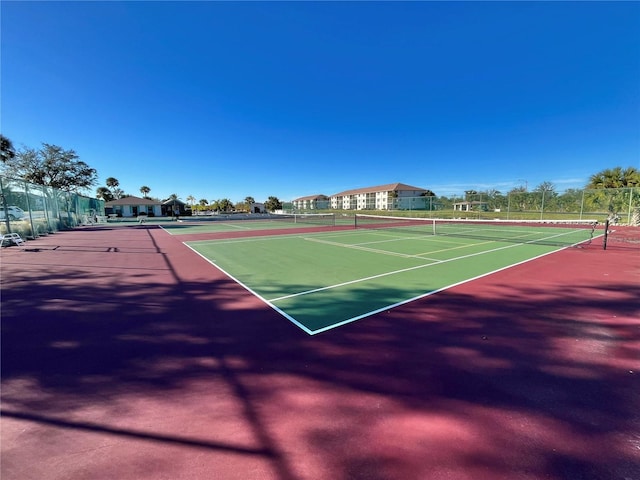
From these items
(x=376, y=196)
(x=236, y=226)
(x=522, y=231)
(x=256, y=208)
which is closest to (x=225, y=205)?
(x=256, y=208)

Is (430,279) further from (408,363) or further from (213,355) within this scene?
(213,355)

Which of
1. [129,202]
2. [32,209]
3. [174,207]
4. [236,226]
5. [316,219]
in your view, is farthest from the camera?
[129,202]

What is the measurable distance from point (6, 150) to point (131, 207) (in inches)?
990

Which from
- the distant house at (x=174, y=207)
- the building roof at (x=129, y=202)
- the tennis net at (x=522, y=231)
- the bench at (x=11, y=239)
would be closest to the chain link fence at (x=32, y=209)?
the bench at (x=11, y=239)

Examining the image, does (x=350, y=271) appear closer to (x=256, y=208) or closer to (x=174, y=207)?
(x=174, y=207)

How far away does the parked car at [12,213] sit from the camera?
13.3 m

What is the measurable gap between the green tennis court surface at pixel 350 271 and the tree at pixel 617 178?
30162 millimetres

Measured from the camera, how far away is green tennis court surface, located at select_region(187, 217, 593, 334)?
530cm

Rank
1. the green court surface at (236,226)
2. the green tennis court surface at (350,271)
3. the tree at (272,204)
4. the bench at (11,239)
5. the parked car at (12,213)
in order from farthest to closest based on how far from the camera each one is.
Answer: the tree at (272,204) < the green court surface at (236,226) < the parked car at (12,213) < the bench at (11,239) < the green tennis court surface at (350,271)

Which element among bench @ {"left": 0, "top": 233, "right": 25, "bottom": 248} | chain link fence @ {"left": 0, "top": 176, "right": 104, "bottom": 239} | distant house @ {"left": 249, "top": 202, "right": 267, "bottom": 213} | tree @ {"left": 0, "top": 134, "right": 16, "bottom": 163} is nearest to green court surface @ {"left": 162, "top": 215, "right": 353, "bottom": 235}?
chain link fence @ {"left": 0, "top": 176, "right": 104, "bottom": 239}

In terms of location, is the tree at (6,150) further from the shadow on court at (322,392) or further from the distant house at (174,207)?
the shadow on court at (322,392)

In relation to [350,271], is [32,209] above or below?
above

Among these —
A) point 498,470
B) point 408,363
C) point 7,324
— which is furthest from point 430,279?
point 7,324

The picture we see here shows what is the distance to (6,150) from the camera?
38031 millimetres
